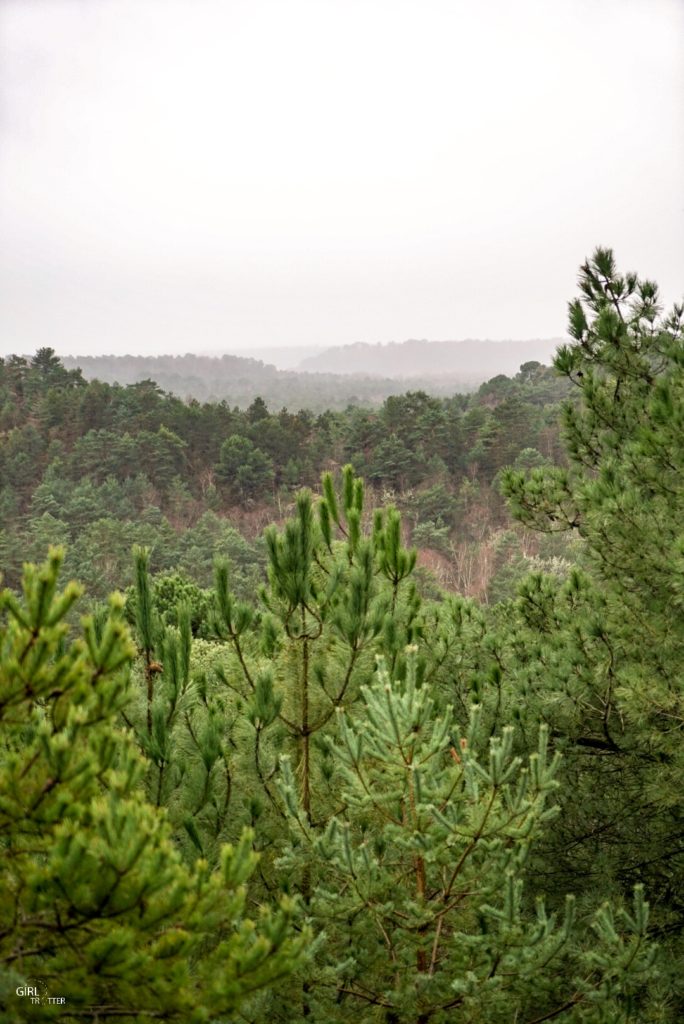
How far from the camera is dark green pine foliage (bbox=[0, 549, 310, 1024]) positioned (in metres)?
1.49

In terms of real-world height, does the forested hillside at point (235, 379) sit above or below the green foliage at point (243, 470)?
above

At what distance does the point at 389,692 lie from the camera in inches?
86.9

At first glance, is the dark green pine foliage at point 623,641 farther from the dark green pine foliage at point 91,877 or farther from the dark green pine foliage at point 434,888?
the dark green pine foliage at point 91,877

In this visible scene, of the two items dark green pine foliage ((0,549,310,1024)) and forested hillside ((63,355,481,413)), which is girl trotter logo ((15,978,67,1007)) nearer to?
dark green pine foliage ((0,549,310,1024))

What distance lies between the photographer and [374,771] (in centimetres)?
236

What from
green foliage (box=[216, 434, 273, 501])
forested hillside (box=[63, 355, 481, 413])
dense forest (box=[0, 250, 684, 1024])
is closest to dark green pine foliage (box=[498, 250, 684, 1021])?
dense forest (box=[0, 250, 684, 1024])

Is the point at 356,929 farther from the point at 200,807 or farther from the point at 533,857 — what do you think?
the point at 533,857

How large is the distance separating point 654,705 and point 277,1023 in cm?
242

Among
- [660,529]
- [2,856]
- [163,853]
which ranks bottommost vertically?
[2,856]

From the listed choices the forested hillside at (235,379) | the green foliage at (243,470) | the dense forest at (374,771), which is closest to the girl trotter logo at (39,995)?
the dense forest at (374,771)

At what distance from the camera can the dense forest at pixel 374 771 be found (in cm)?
159

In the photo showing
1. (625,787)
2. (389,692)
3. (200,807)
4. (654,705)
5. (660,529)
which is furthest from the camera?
(625,787)

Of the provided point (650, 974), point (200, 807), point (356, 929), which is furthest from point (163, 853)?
point (650, 974)

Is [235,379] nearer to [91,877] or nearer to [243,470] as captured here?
[243,470]
